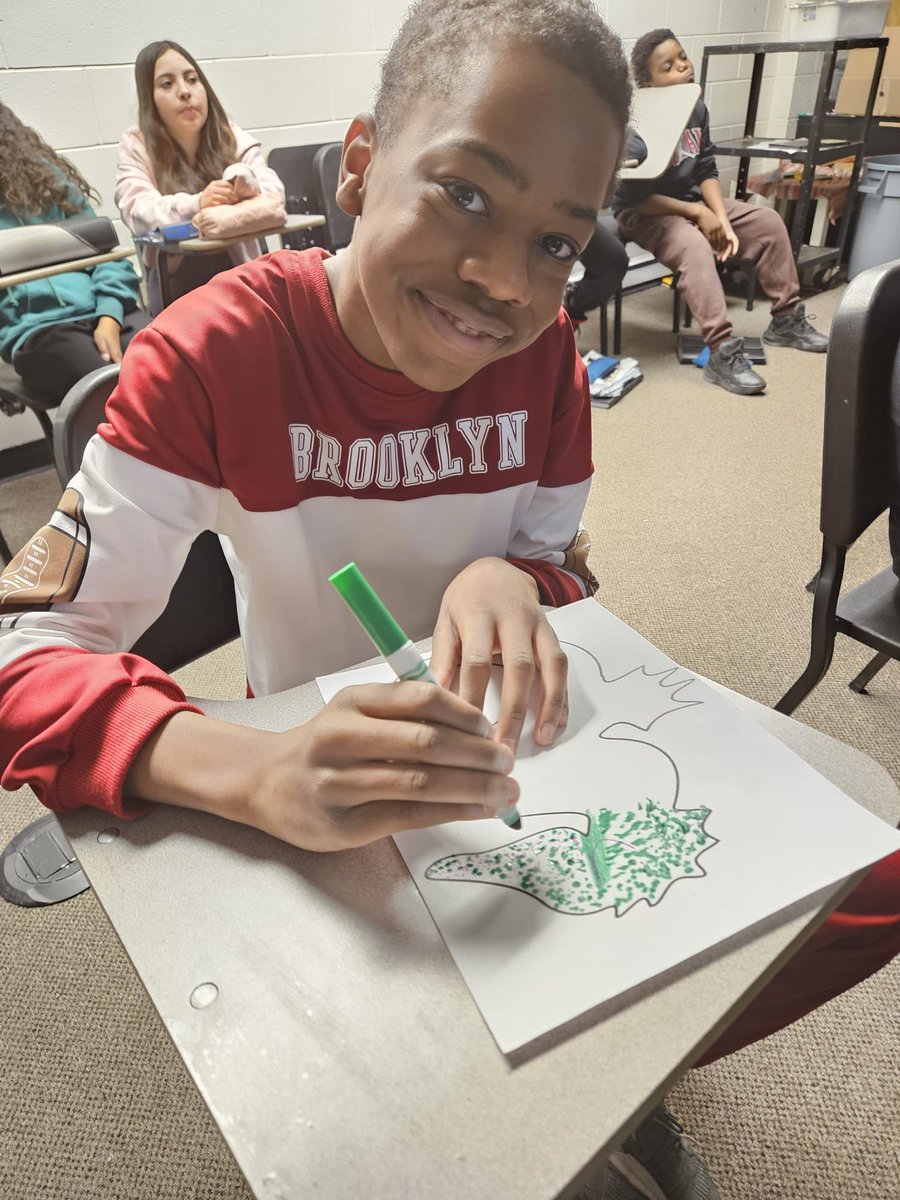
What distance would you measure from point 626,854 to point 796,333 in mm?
3331

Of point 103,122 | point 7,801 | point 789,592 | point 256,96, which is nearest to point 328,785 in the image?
point 7,801

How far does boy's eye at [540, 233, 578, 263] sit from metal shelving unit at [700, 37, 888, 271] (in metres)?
3.37

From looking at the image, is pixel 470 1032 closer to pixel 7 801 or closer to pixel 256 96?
pixel 7 801

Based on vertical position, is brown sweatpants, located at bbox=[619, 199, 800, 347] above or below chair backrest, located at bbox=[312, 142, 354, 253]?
below

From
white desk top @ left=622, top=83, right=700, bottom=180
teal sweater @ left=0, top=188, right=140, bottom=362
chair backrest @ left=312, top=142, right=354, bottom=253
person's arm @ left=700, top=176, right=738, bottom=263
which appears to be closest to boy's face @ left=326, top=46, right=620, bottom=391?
teal sweater @ left=0, top=188, right=140, bottom=362

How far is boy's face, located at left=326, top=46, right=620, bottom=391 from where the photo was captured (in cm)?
49

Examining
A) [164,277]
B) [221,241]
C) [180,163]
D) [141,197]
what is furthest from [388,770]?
[180,163]

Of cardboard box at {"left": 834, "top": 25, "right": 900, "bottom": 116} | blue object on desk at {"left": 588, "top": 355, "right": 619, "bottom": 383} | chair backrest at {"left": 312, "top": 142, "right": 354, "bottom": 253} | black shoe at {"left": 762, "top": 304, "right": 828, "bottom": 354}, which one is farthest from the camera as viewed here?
cardboard box at {"left": 834, "top": 25, "right": 900, "bottom": 116}

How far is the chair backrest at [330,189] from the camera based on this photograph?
2.52 metres

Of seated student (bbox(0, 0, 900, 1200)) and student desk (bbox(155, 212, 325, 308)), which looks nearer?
seated student (bbox(0, 0, 900, 1200))

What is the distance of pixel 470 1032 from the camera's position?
36 cm

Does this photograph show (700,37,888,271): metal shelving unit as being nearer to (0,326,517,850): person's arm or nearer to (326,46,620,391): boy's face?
(326,46,620,391): boy's face

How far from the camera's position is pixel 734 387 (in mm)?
2854

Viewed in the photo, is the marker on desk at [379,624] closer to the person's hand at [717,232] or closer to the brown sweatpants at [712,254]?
the brown sweatpants at [712,254]
